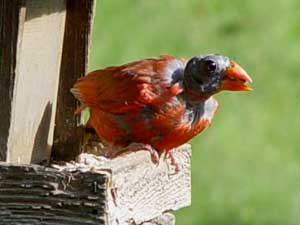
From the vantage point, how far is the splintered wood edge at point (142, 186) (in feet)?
12.4

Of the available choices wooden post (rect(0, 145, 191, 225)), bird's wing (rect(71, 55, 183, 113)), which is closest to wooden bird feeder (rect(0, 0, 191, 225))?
wooden post (rect(0, 145, 191, 225))

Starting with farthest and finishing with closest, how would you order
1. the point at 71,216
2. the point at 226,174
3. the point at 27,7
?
the point at 226,174 < the point at 27,7 < the point at 71,216

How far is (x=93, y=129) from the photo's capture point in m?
4.83

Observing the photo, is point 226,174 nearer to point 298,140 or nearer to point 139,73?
point 298,140

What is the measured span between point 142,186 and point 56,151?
810 millimetres

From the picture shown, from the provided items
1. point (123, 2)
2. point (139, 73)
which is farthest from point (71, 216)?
point (123, 2)

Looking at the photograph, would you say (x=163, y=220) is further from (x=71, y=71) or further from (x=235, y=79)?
(x=71, y=71)

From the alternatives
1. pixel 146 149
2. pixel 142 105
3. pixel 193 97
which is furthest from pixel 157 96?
pixel 146 149

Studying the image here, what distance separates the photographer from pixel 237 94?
901cm

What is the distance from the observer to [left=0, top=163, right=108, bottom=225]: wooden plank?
369cm

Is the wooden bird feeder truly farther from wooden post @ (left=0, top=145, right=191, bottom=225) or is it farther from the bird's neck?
the bird's neck

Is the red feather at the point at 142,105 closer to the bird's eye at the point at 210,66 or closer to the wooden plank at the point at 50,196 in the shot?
the bird's eye at the point at 210,66

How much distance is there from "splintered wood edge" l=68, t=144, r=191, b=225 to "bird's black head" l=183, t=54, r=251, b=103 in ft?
0.66

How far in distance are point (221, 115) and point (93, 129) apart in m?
4.02
